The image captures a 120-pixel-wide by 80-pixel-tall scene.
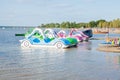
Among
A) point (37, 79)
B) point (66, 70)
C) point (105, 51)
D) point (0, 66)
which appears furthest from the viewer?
point (105, 51)

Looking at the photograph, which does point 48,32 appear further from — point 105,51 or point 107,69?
point 107,69

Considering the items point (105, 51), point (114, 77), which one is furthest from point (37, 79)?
point (105, 51)

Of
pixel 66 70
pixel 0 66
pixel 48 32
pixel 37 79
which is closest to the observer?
pixel 37 79

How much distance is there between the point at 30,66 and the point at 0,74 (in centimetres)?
396

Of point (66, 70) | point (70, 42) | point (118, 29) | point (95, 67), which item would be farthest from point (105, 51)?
point (118, 29)

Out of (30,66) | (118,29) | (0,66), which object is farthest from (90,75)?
(118,29)

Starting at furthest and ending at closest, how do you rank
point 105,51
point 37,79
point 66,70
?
1. point 105,51
2. point 66,70
3. point 37,79

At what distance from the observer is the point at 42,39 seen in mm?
39156

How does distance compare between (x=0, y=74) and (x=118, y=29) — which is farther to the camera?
(x=118, y=29)

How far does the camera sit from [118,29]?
504ft

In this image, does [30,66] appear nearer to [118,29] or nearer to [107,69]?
[107,69]

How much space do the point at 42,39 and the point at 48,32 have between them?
716 cm

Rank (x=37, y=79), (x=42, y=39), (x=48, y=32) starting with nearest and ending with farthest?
(x=37, y=79) < (x=42, y=39) < (x=48, y=32)

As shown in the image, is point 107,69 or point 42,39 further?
point 42,39
